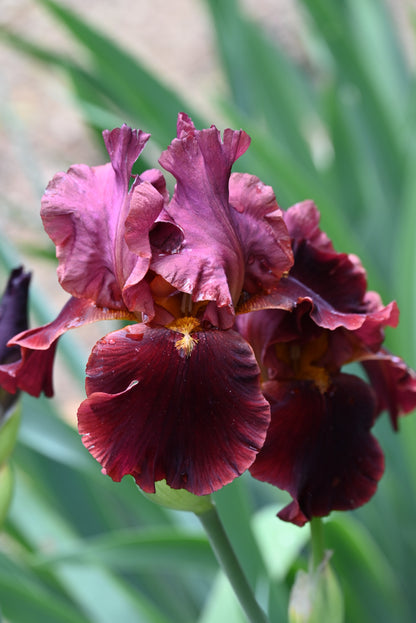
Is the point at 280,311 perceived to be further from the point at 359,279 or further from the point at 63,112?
the point at 63,112

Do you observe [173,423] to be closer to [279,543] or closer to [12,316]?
[12,316]

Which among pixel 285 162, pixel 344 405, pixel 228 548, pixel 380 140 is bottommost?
pixel 228 548

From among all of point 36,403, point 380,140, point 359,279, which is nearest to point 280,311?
point 359,279

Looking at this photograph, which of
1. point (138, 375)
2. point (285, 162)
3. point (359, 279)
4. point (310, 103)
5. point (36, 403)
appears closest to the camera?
point (138, 375)

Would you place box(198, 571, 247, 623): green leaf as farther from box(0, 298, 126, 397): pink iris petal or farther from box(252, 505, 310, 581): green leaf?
box(0, 298, 126, 397): pink iris petal

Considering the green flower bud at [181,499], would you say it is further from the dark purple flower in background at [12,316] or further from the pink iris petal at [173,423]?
the dark purple flower in background at [12,316]

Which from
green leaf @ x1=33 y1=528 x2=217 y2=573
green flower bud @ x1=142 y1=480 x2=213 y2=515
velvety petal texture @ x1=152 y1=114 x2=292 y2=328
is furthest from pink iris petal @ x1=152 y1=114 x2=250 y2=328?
green leaf @ x1=33 y1=528 x2=217 y2=573

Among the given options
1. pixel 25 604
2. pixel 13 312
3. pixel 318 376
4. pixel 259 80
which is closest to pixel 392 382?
pixel 318 376
